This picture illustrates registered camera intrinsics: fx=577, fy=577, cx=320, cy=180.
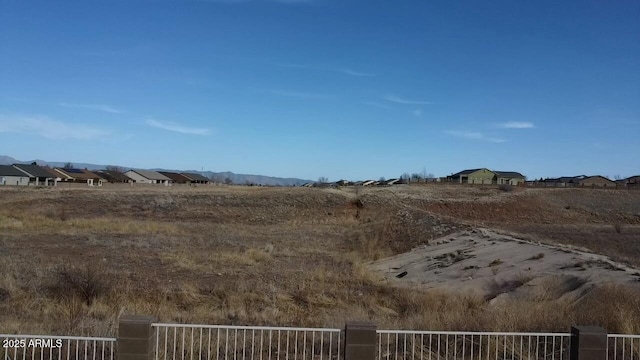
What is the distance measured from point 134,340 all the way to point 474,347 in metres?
5.47

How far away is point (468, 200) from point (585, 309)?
56.4 meters

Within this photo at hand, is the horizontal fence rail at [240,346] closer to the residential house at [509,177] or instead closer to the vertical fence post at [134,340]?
the vertical fence post at [134,340]

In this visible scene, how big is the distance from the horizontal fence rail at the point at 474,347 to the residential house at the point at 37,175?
11562cm

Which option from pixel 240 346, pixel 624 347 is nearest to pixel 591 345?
pixel 624 347

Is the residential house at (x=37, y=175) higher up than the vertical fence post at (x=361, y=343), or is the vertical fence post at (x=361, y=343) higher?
the residential house at (x=37, y=175)

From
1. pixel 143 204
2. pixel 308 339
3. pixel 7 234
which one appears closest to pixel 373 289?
pixel 308 339

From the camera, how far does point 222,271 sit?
24.7 meters

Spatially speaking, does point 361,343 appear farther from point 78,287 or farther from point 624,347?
point 78,287

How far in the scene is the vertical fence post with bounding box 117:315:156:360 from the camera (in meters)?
7.71

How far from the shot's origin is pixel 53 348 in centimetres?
877

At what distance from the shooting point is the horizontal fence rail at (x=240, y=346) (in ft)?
29.0

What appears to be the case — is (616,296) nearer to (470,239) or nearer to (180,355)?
(180,355)

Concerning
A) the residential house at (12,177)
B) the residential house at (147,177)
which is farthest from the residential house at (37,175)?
the residential house at (147,177)

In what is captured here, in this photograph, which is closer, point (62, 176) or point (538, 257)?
point (538, 257)
